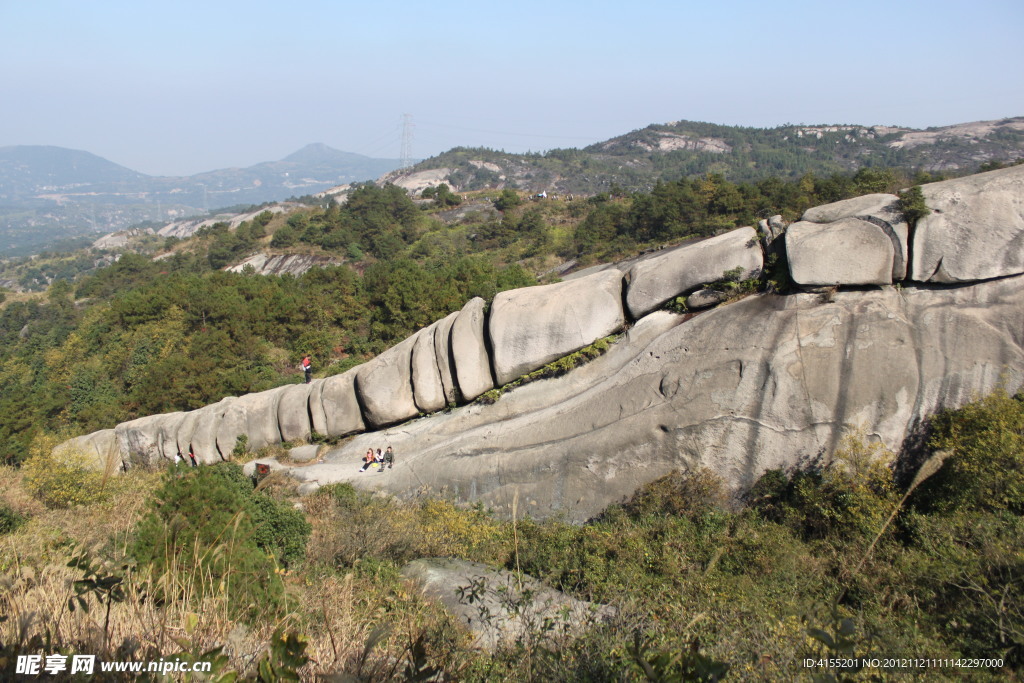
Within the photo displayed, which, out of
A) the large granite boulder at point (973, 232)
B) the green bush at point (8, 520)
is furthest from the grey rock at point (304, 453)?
the large granite boulder at point (973, 232)

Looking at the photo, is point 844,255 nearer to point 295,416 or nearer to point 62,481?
point 295,416

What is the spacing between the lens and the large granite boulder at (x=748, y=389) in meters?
10.3

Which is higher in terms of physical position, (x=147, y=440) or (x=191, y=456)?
(x=147, y=440)

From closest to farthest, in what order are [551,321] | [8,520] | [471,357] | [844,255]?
1. [8,520]
2. [844,255]
3. [551,321]
4. [471,357]

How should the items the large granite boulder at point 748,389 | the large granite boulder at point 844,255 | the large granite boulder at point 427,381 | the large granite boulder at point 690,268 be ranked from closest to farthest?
the large granite boulder at point 748,389 → the large granite boulder at point 844,255 → the large granite boulder at point 690,268 → the large granite boulder at point 427,381

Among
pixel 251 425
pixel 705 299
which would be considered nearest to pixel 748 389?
pixel 705 299

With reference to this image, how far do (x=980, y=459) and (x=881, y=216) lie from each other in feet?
15.4

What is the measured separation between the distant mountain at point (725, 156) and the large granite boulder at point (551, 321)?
8160 cm

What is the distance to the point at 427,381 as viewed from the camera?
14.9 metres

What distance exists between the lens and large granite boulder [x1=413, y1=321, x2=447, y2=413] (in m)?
14.9

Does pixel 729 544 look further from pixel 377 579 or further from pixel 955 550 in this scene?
pixel 377 579

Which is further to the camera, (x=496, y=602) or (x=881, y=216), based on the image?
(x=881, y=216)

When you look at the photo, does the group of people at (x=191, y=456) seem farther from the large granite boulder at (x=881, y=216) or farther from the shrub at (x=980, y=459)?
the shrub at (x=980, y=459)

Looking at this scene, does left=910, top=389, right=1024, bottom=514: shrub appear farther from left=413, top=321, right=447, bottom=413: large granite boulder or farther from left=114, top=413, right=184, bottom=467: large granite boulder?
left=114, top=413, right=184, bottom=467: large granite boulder
